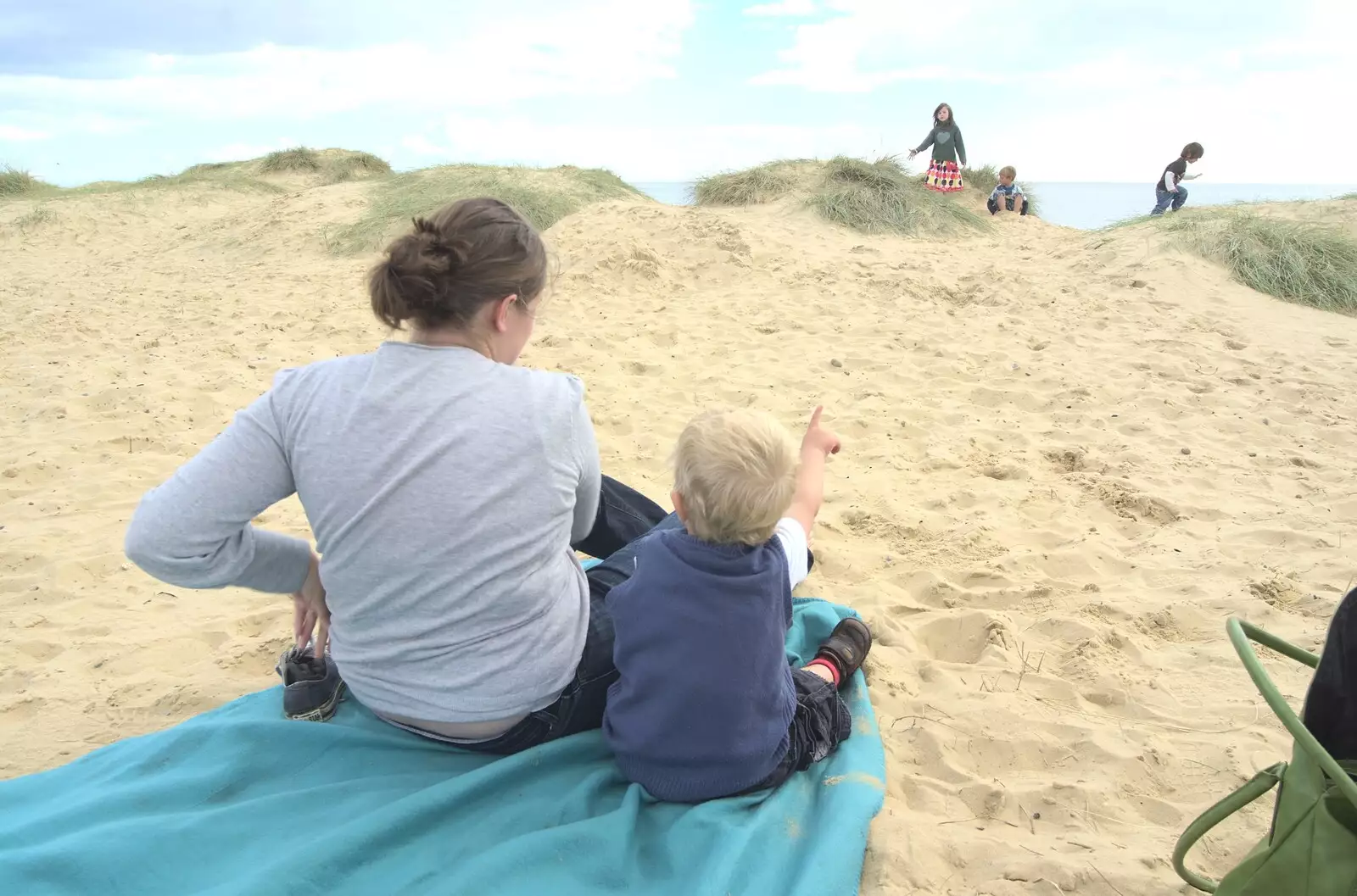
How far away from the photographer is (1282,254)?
715 centimetres

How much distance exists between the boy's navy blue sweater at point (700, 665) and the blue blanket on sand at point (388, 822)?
0.32 ft

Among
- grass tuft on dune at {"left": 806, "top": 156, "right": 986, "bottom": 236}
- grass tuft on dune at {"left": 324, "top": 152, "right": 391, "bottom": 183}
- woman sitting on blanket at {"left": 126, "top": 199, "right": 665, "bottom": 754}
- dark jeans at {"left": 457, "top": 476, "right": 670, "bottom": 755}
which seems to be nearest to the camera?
woman sitting on blanket at {"left": 126, "top": 199, "right": 665, "bottom": 754}

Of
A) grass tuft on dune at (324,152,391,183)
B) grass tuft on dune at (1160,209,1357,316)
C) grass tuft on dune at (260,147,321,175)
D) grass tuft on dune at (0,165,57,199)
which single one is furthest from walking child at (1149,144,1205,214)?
grass tuft on dune at (0,165,57,199)

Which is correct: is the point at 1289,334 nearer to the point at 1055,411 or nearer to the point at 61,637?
the point at 1055,411

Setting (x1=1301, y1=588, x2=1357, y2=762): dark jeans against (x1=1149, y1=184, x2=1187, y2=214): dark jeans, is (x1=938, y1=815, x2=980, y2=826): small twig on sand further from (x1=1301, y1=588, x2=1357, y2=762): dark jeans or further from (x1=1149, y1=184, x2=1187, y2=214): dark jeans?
(x1=1149, y1=184, x2=1187, y2=214): dark jeans

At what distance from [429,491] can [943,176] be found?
40.6 feet

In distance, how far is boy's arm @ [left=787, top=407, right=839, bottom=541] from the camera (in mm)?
2061

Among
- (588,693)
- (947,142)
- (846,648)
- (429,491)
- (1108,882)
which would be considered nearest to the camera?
(429,491)

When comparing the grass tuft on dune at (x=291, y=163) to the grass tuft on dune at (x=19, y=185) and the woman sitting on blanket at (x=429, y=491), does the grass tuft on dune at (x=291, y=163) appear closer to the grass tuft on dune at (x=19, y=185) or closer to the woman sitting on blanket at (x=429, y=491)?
the grass tuft on dune at (x=19, y=185)

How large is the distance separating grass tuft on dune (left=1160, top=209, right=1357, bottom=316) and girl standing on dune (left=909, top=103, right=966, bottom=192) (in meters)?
4.63

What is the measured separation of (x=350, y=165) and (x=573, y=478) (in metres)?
17.5

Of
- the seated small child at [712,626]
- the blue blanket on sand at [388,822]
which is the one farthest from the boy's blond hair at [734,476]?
the blue blanket on sand at [388,822]

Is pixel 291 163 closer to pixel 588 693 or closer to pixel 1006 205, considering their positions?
pixel 1006 205

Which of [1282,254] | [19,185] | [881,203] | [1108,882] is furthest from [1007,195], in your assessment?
[19,185]
